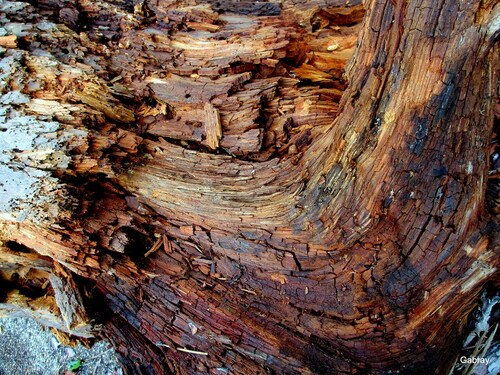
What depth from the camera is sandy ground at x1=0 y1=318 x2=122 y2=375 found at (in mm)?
Result: 3553

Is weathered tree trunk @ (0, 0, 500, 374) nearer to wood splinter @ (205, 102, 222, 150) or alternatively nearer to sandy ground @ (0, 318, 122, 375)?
wood splinter @ (205, 102, 222, 150)

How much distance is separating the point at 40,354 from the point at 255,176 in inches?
107

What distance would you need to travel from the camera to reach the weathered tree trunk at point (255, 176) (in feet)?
6.95

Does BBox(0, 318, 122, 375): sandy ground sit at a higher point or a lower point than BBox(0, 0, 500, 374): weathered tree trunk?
lower

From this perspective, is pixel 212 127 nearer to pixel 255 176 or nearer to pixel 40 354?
pixel 255 176

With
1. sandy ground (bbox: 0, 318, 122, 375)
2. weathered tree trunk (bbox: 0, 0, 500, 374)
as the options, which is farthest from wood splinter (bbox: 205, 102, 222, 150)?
sandy ground (bbox: 0, 318, 122, 375)

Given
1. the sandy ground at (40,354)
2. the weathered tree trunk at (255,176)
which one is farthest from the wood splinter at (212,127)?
the sandy ground at (40,354)

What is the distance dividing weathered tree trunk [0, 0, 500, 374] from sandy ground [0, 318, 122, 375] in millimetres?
440

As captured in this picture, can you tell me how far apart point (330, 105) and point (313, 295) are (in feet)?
3.90

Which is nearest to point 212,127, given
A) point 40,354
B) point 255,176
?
point 255,176

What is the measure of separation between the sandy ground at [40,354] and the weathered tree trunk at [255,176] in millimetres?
440

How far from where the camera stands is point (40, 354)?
12.4 feet

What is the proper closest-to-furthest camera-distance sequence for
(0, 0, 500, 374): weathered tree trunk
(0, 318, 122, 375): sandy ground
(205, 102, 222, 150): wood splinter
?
1. (0, 0, 500, 374): weathered tree trunk
2. (205, 102, 222, 150): wood splinter
3. (0, 318, 122, 375): sandy ground

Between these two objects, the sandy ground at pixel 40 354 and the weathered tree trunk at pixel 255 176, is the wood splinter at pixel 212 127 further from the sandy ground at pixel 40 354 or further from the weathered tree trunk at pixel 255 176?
the sandy ground at pixel 40 354
